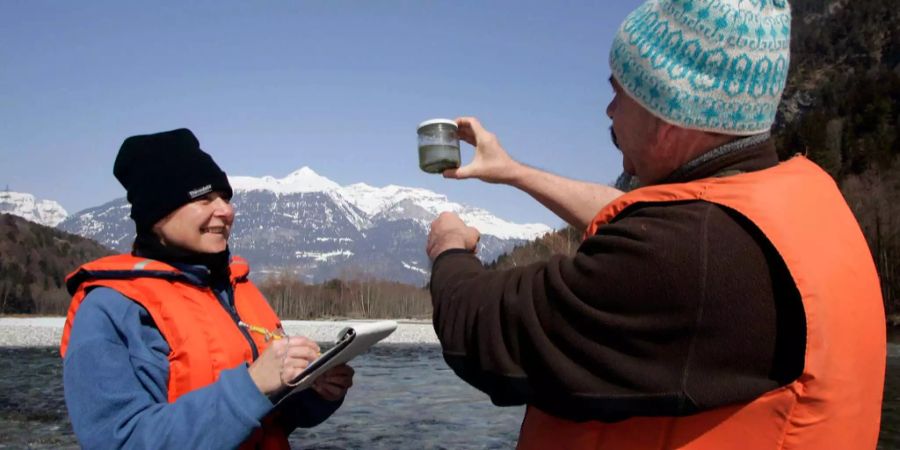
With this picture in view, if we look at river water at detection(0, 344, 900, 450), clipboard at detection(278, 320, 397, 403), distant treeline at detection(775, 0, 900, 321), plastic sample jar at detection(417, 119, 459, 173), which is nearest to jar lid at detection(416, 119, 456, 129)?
plastic sample jar at detection(417, 119, 459, 173)

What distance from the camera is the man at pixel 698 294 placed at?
4.78ft

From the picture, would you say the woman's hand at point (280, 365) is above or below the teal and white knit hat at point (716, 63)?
below

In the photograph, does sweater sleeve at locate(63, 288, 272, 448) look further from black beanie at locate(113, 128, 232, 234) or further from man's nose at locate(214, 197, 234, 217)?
man's nose at locate(214, 197, 234, 217)

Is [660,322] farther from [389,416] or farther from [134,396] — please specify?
[389,416]

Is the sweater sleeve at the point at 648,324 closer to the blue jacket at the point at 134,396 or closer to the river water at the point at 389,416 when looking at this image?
the blue jacket at the point at 134,396

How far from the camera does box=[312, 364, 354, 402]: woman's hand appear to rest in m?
2.75

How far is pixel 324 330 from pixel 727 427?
51.0 meters

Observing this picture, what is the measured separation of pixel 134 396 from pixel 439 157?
1149 mm

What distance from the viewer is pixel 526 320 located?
5.14ft

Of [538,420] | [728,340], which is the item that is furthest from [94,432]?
[728,340]

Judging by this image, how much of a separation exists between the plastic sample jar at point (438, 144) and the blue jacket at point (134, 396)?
33.7 inches

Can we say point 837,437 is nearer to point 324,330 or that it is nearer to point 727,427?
point 727,427

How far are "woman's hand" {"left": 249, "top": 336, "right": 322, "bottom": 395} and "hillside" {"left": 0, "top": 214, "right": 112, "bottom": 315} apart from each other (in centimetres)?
9168

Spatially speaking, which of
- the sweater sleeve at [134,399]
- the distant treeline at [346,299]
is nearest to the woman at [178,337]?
the sweater sleeve at [134,399]
